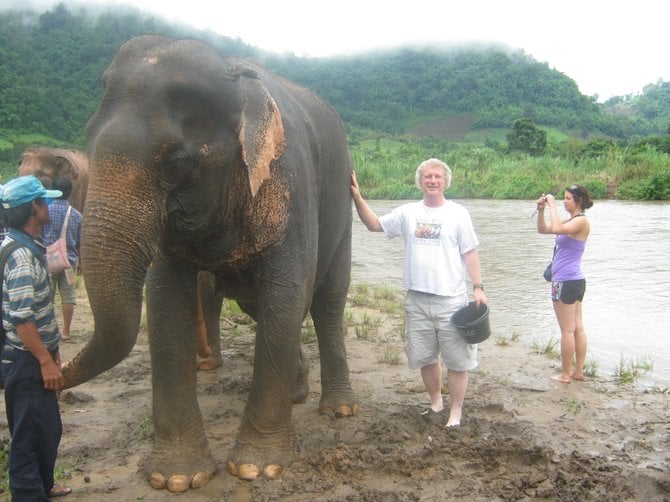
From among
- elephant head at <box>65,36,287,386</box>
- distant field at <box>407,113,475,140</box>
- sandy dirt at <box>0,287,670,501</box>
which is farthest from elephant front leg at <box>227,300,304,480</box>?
distant field at <box>407,113,475,140</box>

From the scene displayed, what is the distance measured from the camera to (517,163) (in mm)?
41500

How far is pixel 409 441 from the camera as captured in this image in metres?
4.78

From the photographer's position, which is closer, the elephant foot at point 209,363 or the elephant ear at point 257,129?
the elephant ear at point 257,129

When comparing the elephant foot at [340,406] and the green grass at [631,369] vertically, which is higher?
the elephant foot at [340,406]

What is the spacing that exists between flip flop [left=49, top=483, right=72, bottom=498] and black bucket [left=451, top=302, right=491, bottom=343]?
2671 millimetres

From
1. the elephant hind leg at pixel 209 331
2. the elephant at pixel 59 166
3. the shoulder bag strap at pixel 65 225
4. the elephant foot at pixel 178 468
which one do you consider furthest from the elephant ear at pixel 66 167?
the elephant foot at pixel 178 468

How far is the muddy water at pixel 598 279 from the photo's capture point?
812 centimetres

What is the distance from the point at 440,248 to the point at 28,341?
9.29ft

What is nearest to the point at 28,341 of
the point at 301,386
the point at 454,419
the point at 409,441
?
the point at 409,441

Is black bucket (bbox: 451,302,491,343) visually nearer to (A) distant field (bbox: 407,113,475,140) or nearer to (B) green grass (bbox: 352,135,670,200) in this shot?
(B) green grass (bbox: 352,135,670,200)

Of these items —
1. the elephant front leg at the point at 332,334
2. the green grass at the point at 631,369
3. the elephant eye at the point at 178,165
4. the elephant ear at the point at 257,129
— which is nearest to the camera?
the elephant eye at the point at 178,165

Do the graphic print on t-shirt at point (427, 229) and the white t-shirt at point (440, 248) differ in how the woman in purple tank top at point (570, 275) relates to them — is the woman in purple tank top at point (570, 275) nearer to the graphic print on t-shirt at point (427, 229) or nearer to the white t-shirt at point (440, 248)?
the white t-shirt at point (440, 248)

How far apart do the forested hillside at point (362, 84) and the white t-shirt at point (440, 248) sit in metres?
37.1

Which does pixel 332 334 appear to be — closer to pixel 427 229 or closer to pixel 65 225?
pixel 427 229
